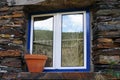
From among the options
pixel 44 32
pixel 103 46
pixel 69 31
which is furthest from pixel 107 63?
pixel 44 32

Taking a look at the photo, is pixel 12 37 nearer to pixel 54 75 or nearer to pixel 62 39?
pixel 62 39

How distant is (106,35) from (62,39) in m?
0.61

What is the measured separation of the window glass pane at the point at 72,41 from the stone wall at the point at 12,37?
0.53m

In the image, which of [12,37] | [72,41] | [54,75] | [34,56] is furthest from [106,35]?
[12,37]

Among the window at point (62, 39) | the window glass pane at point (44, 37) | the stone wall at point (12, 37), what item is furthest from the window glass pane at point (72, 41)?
the stone wall at point (12, 37)

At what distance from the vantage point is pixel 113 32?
3621 millimetres

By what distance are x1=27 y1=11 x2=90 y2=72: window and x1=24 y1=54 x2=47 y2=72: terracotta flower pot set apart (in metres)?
0.17

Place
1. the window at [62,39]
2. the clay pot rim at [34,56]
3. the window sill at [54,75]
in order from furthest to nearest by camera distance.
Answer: the window at [62,39]
the clay pot rim at [34,56]
the window sill at [54,75]

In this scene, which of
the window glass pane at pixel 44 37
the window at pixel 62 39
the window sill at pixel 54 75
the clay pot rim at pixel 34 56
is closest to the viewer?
the window sill at pixel 54 75

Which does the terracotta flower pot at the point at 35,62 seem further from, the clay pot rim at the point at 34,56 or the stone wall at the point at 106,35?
the stone wall at the point at 106,35

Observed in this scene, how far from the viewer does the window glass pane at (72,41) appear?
12.7 feet

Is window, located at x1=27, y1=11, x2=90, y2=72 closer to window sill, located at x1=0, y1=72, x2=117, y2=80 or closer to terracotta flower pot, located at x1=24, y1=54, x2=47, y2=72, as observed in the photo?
terracotta flower pot, located at x1=24, y1=54, x2=47, y2=72

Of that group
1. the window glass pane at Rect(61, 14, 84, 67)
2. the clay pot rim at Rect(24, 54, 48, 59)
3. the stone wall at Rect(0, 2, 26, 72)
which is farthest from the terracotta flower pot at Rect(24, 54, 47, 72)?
the window glass pane at Rect(61, 14, 84, 67)

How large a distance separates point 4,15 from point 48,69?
90cm
